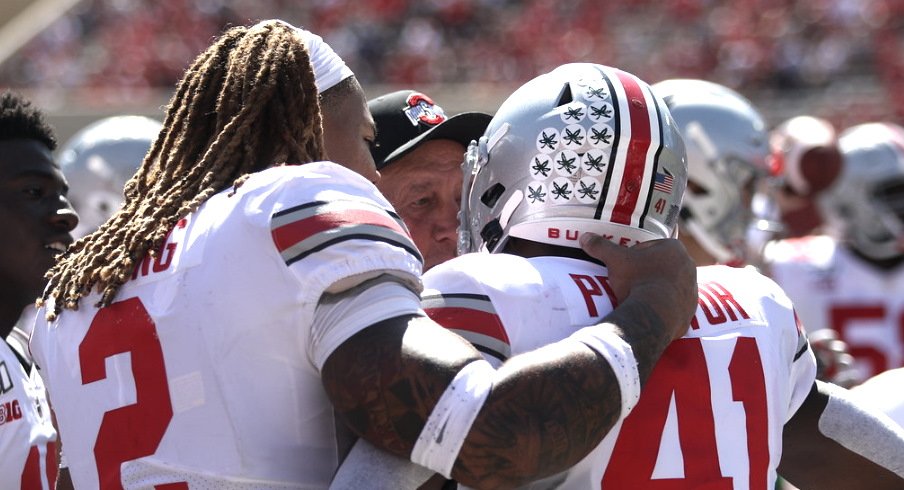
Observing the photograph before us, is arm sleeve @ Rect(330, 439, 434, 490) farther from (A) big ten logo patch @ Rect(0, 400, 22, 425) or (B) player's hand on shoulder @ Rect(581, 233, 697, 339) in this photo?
→ (A) big ten logo patch @ Rect(0, 400, 22, 425)

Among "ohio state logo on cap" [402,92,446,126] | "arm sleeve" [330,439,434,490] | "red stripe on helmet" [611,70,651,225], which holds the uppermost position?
"red stripe on helmet" [611,70,651,225]

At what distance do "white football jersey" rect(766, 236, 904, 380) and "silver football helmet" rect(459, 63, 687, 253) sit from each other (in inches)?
168

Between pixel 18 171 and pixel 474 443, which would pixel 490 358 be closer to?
pixel 474 443

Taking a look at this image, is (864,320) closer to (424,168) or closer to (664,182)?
(424,168)

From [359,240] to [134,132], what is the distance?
16.1 feet

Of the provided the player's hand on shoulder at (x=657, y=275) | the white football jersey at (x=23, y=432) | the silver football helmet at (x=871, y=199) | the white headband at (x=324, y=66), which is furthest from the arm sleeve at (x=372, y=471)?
the silver football helmet at (x=871, y=199)

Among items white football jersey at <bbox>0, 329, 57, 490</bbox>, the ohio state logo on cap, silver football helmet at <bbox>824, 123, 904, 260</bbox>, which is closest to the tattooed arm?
white football jersey at <bbox>0, 329, 57, 490</bbox>

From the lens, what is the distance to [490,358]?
219 cm

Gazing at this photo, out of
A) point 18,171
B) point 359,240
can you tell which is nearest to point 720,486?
point 359,240

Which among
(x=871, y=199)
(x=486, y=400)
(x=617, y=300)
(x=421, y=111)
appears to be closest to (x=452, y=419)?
(x=486, y=400)

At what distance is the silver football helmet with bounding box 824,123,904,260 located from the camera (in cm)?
691

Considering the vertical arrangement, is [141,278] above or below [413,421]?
above

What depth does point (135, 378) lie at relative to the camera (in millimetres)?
2172

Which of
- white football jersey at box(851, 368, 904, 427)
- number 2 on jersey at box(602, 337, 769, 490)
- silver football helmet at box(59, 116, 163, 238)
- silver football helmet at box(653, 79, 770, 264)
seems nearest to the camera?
number 2 on jersey at box(602, 337, 769, 490)
